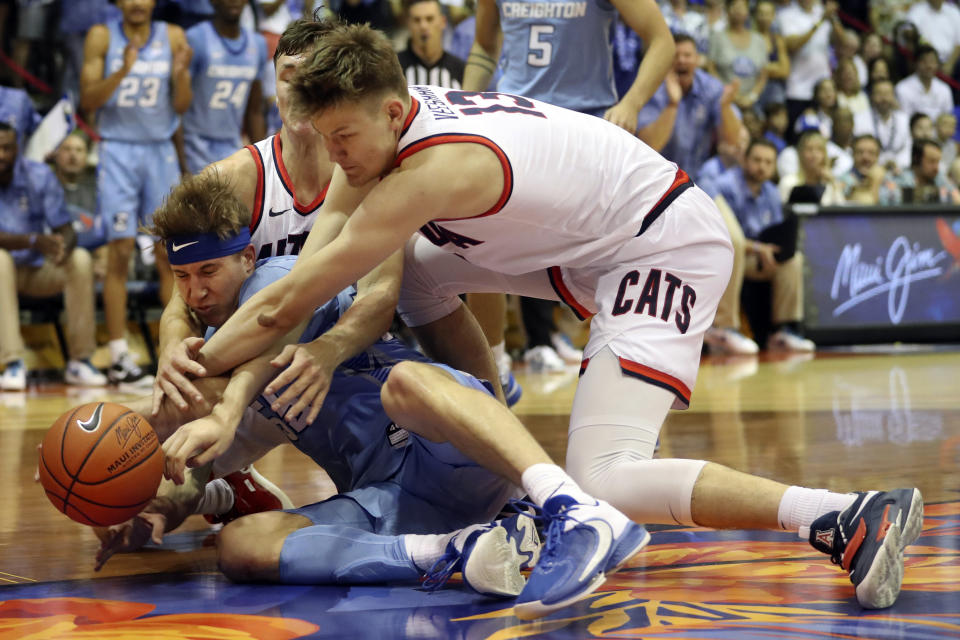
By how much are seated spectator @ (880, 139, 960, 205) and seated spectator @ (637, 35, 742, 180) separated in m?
1.68

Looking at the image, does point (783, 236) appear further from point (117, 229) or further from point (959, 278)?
point (117, 229)

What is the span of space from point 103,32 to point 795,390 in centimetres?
505

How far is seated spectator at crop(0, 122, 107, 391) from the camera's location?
7652 millimetres

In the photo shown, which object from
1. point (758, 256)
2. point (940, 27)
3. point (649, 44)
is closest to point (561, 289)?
point (649, 44)

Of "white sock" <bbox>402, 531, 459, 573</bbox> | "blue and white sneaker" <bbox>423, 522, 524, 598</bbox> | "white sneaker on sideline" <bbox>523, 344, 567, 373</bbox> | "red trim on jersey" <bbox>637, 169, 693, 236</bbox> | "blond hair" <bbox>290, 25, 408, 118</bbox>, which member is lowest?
"white sneaker on sideline" <bbox>523, 344, 567, 373</bbox>

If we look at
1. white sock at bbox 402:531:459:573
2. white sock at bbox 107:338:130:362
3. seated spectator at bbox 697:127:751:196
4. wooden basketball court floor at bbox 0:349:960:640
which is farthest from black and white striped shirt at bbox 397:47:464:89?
white sock at bbox 402:531:459:573

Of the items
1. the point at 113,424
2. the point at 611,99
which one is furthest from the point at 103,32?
the point at 113,424

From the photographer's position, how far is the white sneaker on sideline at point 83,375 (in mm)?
7785

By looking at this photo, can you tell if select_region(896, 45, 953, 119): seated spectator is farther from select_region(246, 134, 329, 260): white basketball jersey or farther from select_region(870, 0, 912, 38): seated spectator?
select_region(246, 134, 329, 260): white basketball jersey

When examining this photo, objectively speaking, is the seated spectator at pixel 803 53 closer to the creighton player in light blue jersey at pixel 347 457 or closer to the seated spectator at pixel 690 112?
the seated spectator at pixel 690 112

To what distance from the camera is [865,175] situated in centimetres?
1105

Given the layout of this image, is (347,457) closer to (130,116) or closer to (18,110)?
(130,116)

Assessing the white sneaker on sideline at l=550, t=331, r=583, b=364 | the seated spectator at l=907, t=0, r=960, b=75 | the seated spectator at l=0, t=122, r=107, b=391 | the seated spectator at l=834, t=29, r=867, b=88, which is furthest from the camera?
the seated spectator at l=907, t=0, r=960, b=75

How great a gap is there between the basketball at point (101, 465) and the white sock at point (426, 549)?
25.1 inches
